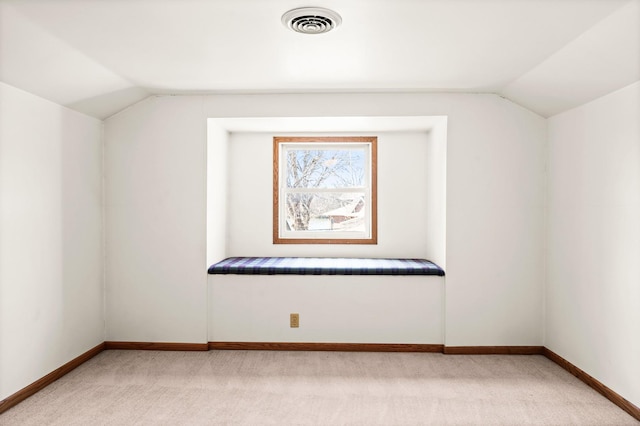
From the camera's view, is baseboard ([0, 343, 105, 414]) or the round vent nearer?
the round vent

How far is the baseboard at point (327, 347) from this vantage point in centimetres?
333

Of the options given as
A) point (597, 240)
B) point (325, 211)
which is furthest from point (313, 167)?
point (597, 240)

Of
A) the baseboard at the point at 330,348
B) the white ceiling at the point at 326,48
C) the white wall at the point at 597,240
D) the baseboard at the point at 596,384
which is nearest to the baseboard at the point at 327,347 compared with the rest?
the baseboard at the point at 330,348

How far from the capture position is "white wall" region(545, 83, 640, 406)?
2.38 meters

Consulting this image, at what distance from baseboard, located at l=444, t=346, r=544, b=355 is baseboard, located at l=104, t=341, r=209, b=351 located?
2056mm

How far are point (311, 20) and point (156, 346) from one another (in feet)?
9.34

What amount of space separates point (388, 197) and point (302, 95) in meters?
1.32

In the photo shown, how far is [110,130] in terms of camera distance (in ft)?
11.0

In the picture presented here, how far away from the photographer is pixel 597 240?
2.67 m

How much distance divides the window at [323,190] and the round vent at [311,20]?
1.92 m

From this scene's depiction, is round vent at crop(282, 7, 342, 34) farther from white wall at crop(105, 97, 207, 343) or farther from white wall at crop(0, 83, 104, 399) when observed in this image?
white wall at crop(0, 83, 104, 399)

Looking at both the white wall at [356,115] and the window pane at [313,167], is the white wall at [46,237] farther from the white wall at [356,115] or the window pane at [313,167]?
the window pane at [313,167]

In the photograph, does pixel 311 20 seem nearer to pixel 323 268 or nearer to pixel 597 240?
pixel 323 268

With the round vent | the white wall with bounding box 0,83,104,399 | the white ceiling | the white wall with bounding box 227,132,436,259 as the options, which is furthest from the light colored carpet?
the round vent
